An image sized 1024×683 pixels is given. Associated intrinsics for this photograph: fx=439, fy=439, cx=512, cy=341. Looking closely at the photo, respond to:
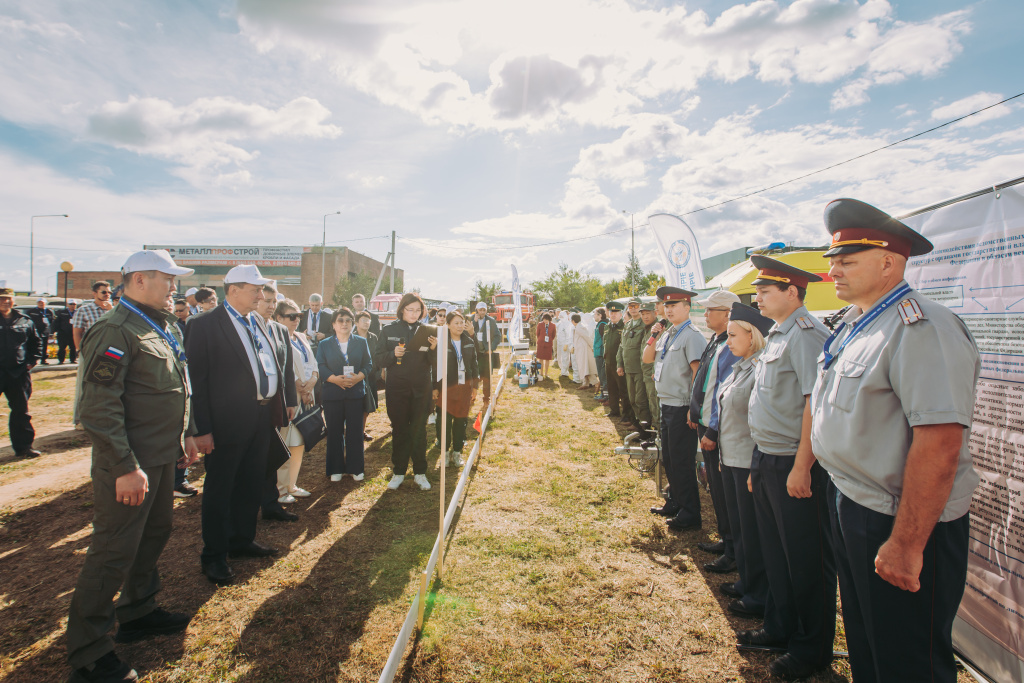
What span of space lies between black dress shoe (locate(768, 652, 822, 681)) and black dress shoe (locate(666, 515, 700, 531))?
180 centimetres

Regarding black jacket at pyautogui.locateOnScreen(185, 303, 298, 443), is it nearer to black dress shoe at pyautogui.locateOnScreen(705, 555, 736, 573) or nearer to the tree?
black dress shoe at pyautogui.locateOnScreen(705, 555, 736, 573)

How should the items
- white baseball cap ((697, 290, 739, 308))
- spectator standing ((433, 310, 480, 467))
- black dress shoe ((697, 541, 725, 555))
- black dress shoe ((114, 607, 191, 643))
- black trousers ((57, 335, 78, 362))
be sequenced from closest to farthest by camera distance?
black dress shoe ((114, 607, 191, 643)) < white baseball cap ((697, 290, 739, 308)) < black dress shoe ((697, 541, 725, 555)) < spectator standing ((433, 310, 480, 467)) < black trousers ((57, 335, 78, 362))

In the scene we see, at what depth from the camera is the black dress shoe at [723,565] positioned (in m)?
3.60

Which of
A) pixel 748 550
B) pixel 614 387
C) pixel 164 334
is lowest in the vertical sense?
pixel 748 550

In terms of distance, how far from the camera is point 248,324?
3.57 metres

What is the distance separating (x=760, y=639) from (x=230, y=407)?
398cm

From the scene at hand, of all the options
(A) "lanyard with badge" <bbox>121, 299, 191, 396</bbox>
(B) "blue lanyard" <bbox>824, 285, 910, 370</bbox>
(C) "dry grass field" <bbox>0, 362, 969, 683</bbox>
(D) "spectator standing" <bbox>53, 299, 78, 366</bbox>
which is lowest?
(C) "dry grass field" <bbox>0, 362, 969, 683</bbox>

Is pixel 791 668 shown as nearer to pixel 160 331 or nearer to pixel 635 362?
pixel 160 331

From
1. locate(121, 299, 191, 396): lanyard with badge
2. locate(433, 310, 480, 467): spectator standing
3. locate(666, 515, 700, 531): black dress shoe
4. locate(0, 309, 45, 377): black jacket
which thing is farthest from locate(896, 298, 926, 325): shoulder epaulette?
locate(0, 309, 45, 377): black jacket

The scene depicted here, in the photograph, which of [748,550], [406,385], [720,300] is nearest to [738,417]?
[748,550]

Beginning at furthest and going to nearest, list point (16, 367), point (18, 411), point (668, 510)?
1. point (18, 411)
2. point (16, 367)
3. point (668, 510)

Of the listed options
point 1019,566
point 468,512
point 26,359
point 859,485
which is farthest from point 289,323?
point 1019,566

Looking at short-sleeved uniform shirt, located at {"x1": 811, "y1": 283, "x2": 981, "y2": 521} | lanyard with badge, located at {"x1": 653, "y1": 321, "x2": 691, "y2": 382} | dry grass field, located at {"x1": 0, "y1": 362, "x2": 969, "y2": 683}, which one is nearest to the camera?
short-sleeved uniform shirt, located at {"x1": 811, "y1": 283, "x2": 981, "y2": 521}

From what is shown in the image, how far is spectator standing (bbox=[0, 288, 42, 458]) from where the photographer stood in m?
5.87
